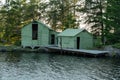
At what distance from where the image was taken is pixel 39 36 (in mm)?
49594

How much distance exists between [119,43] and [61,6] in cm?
2232

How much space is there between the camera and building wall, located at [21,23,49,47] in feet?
162

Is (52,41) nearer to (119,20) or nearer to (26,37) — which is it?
(26,37)

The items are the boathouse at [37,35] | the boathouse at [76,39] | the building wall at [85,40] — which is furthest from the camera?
the boathouse at [37,35]

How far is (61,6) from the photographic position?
199 feet

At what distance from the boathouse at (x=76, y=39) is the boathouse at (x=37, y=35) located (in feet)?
12.3

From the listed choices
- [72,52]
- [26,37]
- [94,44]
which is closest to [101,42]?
[94,44]

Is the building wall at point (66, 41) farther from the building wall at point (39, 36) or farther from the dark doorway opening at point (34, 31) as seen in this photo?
the dark doorway opening at point (34, 31)

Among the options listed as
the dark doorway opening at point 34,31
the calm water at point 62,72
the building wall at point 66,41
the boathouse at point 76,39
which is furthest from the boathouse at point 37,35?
the calm water at point 62,72

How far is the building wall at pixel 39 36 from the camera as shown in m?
49.4

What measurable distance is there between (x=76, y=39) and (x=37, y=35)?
28.6 feet

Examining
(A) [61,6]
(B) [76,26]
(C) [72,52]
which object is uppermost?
(A) [61,6]

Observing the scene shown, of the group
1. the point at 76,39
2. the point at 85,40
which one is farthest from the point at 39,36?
the point at 85,40

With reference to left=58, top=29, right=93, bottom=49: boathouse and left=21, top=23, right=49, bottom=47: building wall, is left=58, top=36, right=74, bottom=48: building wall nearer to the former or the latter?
left=58, top=29, right=93, bottom=49: boathouse
